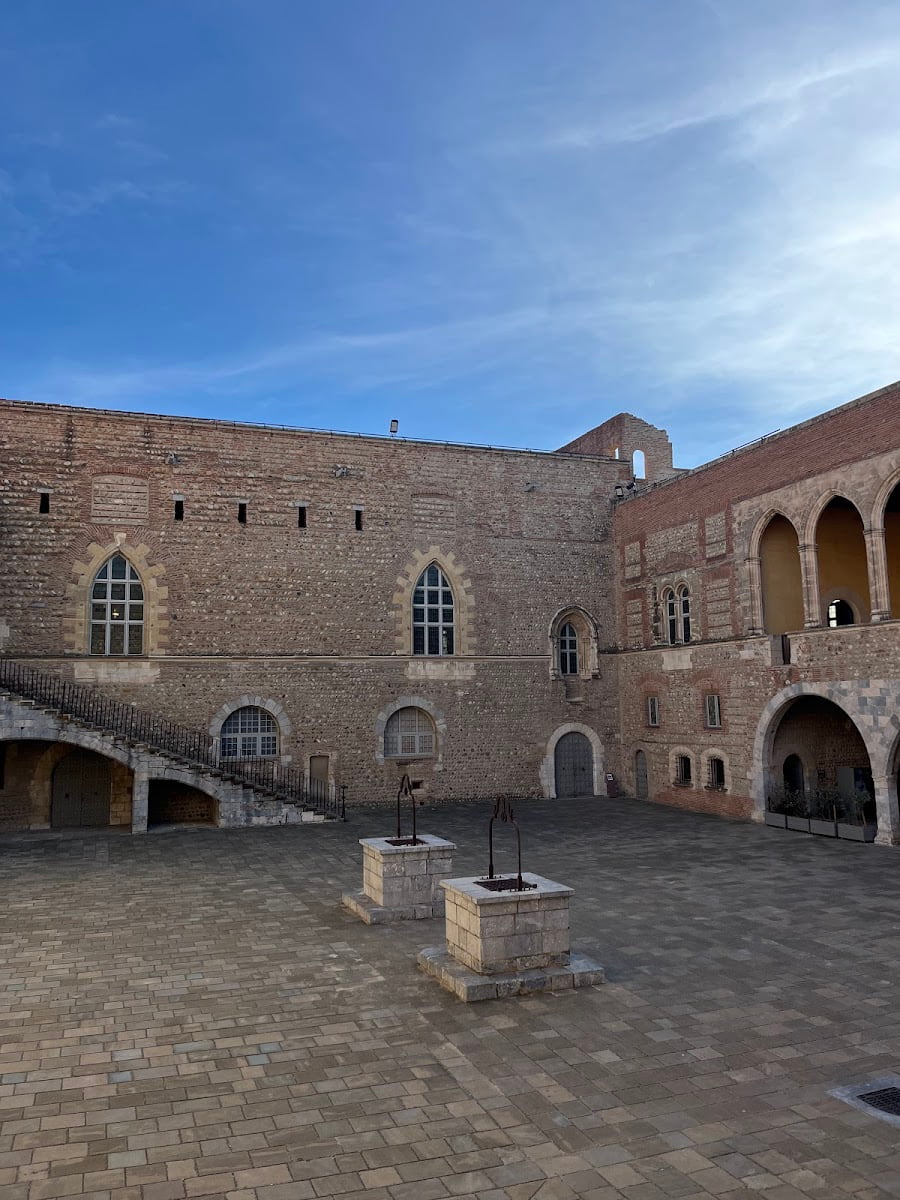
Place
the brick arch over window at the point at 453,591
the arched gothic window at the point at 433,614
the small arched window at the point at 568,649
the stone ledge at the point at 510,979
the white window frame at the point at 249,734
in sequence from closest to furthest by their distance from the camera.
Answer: the stone ledge at the point at 510,979 < the white window frame at the point at 249,734 < the brick arch over window at the point at 453,591 < the arched gothic window at the point at 433,614 < the small arched window at the point at 568,649

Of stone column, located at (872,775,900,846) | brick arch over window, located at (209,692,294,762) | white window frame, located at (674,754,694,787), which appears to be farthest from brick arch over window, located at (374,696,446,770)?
stone column, located at (872,775,900,846)

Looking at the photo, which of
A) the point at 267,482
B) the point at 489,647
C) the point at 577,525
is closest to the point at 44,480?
the point at 267,482

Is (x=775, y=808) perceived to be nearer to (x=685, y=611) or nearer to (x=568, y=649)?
(x=685, y=611)

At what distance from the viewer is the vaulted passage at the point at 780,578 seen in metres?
20.5

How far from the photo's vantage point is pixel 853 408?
17688mm

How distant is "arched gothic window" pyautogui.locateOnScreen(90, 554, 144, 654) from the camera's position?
21062 millimetres

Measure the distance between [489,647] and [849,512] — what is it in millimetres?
9979

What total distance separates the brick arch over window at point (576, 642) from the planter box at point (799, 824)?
7.89 meters

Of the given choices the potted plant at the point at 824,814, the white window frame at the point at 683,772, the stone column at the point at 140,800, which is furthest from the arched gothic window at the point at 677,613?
the stone column at the point at 140,800

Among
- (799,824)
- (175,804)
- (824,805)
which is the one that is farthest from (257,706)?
(824,805)

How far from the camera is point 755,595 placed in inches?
801

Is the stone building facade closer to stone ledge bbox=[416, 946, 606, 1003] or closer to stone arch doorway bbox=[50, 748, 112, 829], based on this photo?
stone arch doorway bbox=[50, 748, 112, 829]

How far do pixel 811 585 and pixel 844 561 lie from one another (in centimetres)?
323

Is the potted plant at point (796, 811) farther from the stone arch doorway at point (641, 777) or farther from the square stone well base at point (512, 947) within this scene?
the square stone well base at point (512, 947)
